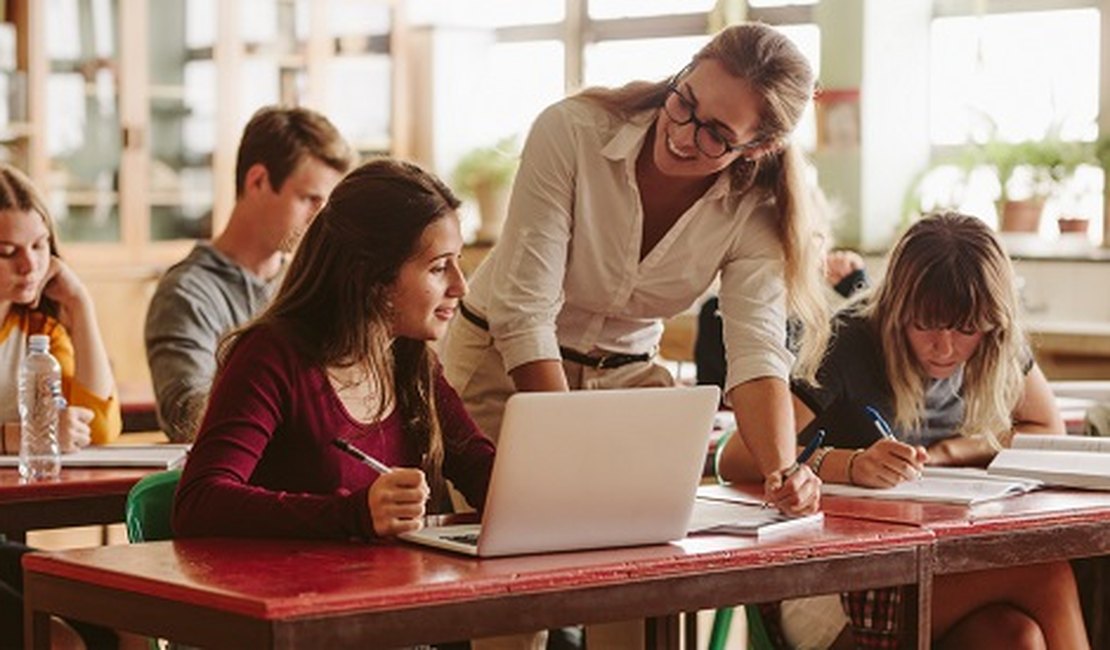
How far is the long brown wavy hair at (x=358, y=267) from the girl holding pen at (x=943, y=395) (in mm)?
720

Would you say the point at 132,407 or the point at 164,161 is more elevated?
the point at 164,161

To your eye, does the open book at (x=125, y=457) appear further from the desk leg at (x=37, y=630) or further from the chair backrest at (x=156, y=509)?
the desk leg at (x=37, y=630)

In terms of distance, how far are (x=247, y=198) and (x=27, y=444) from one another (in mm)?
989

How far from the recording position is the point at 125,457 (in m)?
3.11

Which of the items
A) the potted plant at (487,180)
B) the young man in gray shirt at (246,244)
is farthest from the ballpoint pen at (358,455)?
the potted plant at (487,180)

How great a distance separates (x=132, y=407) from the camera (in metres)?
4.04

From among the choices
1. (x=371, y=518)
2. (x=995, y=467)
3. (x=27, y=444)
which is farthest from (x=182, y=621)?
(x=995, y=467)

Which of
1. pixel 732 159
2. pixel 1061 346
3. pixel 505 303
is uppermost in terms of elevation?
pixel 732 159

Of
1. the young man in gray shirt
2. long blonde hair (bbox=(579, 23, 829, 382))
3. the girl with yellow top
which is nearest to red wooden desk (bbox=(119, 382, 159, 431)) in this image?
the young man in gray shirt

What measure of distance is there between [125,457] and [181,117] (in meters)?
4.24

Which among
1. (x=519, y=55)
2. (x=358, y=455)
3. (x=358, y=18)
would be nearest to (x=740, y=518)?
(x=358, y=455)

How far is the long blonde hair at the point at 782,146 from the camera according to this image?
2721 millimetres

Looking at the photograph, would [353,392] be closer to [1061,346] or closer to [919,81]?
[1061,346]

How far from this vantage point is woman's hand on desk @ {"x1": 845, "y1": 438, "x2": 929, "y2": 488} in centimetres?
285
